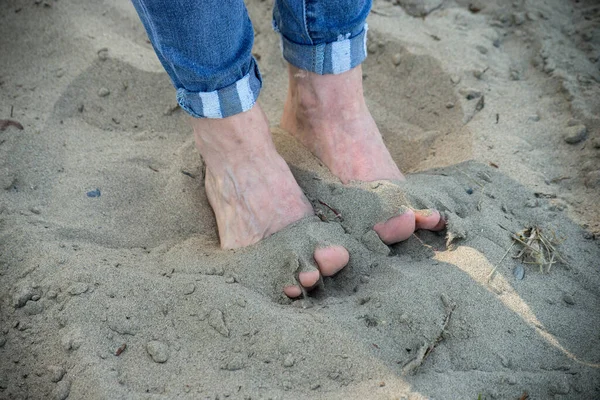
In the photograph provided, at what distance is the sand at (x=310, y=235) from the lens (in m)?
1.19

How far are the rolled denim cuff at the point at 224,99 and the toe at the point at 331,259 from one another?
1.34 ft

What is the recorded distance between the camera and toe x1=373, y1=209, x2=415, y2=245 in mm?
1438

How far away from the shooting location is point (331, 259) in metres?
1.37

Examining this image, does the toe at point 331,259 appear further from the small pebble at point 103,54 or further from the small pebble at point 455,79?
the small pebble at point 103,54

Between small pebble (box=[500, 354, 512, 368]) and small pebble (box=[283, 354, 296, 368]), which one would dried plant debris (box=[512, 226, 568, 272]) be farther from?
small pebble (box=[283, 354, 296, 368])

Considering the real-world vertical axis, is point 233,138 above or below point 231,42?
below

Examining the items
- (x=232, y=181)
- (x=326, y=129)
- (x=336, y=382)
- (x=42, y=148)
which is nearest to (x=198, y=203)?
(x=232, y=181)

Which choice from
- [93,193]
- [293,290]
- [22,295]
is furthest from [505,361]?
[93,193]

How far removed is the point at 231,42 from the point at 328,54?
0.37 m

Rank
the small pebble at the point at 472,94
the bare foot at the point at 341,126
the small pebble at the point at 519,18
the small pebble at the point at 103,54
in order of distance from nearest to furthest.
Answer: the bare foot at the point at 341,126, the small pebble at the point at 472,94, the small pebble at the point at 103,54, the small pebble at the point at 519,18

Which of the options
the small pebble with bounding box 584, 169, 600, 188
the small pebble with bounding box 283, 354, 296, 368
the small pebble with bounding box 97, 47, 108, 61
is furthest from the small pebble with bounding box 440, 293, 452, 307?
the small pebble with bounding box 97, 47, 108, 61

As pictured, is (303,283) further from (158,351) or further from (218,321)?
(158,351)

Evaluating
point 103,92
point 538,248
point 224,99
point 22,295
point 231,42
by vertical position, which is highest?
point 231,42

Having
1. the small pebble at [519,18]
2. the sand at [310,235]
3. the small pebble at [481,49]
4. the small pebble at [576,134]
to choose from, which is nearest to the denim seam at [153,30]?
the sand at [310,235]
